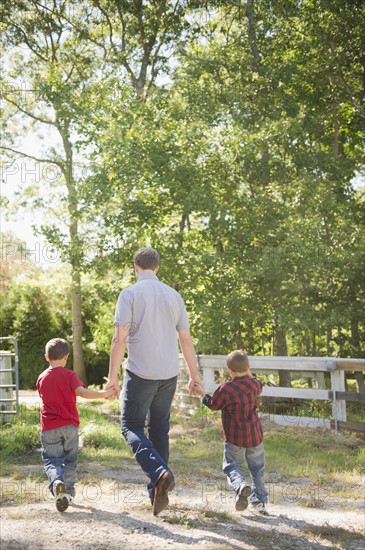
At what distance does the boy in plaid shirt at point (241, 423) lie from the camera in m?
5.73

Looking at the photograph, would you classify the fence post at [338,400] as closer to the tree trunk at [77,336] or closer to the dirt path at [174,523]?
the dirt path at [174,523]

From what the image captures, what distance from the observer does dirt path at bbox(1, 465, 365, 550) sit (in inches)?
186

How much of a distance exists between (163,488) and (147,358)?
972 millimetres

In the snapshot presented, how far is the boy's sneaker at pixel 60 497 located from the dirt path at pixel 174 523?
63 mm

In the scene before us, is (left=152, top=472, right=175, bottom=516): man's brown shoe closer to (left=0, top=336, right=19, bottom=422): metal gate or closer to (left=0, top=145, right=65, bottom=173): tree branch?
(left=0, top=336, right=19, bottom=422): metal gate

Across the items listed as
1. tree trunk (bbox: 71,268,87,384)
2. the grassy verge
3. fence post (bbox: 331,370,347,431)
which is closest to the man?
the grassy verge

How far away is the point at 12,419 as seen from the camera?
1193 centimetres

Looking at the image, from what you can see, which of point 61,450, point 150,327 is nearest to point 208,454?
point 61,450

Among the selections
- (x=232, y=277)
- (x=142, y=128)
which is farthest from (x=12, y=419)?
(x=142, y=128)

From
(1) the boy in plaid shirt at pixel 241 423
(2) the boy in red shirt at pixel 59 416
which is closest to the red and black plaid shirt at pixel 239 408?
(1) the boy in plaid shirt at pixel 241 423

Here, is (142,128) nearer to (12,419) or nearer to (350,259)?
(350,259)

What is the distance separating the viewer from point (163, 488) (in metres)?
4.93

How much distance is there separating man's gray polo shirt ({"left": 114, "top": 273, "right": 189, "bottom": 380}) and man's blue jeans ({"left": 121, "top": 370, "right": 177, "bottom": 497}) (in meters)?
0.09

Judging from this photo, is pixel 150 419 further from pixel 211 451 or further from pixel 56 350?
pixel 211 451
